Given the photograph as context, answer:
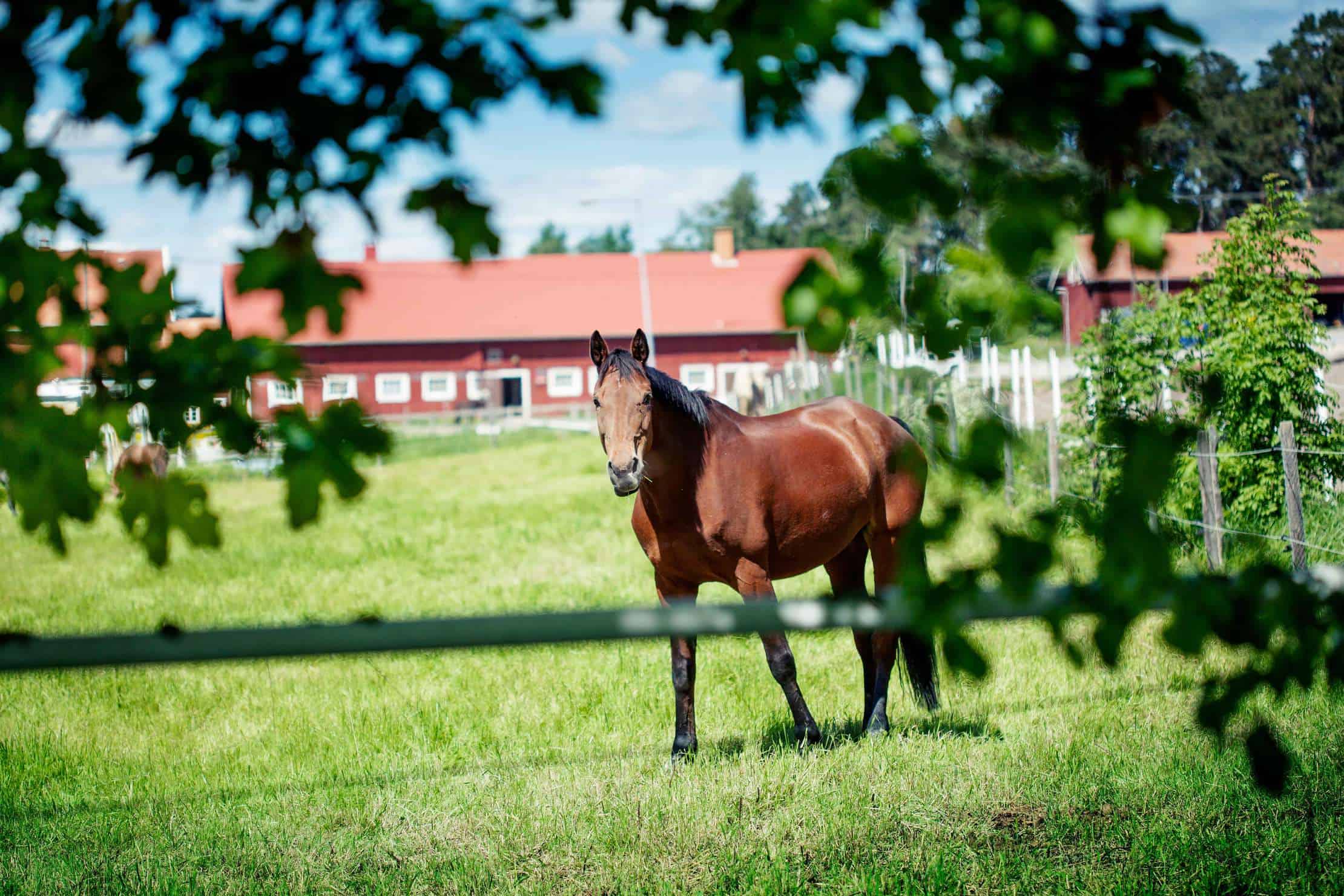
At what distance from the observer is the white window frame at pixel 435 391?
46000 millimetres

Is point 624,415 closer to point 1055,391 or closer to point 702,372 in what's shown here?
point 1055,391

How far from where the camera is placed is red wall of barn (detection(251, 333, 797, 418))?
149 feet

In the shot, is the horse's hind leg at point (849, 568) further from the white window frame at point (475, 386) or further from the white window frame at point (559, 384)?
the white window frame at point (559, 384)

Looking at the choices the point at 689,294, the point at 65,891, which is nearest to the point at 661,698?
the point at 65,891

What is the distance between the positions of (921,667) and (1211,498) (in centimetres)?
326

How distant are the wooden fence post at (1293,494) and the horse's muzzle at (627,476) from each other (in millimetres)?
4638

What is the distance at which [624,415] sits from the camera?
15.8 feet

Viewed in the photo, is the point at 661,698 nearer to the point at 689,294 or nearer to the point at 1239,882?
the point at 1239,882

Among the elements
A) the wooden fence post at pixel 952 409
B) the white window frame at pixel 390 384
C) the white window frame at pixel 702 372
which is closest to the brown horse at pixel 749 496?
A: the wooden fence post at pixel 952 409

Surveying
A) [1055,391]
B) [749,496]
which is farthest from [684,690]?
[1055,391]

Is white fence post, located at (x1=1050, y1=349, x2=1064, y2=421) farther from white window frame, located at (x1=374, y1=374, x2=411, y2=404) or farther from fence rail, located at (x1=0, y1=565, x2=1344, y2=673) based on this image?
white window frame, located at (x1=374, y1=374, x2=411, y2=404)

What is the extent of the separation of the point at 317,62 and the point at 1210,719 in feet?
5.84

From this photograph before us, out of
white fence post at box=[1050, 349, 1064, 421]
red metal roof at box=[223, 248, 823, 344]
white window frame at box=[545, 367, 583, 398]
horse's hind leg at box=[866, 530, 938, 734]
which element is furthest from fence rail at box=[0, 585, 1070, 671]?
white window frame at box=[545, 367, 583, 398]

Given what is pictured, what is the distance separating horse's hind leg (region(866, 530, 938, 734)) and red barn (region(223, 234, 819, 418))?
37.6m
